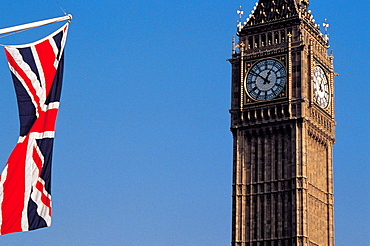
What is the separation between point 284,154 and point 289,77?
28.8 ft

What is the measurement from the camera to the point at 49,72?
1187 inches

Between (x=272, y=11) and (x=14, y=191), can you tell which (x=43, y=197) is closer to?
(x=14, y=191)

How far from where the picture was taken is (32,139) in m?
29.3

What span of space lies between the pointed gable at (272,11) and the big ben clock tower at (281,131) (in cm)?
12

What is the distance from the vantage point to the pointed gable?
99.0 m

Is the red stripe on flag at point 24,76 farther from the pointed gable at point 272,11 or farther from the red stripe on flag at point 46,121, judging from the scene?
the pointed gable at point 272,11

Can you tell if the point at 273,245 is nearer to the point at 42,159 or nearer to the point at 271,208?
the point at 271,208

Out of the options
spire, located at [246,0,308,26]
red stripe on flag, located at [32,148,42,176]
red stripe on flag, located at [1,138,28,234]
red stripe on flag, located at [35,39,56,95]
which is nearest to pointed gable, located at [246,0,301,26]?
spire, located at [246,0,308,26]

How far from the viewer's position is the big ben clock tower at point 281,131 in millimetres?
93250

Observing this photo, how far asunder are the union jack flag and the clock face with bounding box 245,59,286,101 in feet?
222

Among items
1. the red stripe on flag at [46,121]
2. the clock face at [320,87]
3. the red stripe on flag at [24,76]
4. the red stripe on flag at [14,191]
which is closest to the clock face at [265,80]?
the clock face at [320,87]

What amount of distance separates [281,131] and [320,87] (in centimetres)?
857

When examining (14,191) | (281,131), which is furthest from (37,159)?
(281,131)

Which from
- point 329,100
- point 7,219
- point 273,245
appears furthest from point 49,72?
point 329,100
